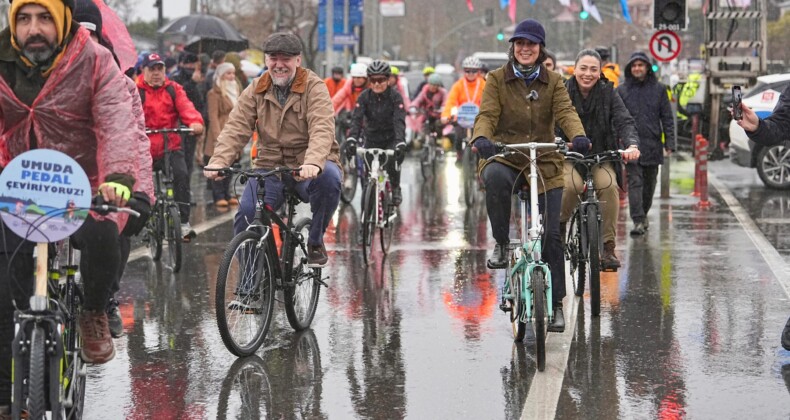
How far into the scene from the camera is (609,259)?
978 centimetres

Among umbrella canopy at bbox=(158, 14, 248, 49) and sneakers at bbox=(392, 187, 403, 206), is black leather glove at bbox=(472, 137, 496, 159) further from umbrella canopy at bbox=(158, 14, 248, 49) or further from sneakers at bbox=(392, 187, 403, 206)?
umbrella canopy at bbox=(158, 14, 248, 49)

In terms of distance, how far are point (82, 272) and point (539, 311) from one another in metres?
2.59

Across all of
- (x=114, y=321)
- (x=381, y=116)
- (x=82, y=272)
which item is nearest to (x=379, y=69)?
(x=381, y=116)

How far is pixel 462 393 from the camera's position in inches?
267

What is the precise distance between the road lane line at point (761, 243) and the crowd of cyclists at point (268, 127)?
3.69 ft

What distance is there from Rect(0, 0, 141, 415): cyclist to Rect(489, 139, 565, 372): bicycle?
2522 mm

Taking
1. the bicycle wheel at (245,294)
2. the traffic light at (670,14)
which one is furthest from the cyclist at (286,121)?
the traffic light at (670,14)

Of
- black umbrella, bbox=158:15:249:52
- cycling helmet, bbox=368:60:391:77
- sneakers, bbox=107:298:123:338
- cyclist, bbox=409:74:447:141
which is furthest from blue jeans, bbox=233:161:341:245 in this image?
black umbrella, bbox=158:15:249:52

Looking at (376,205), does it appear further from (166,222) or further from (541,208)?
(541,208)

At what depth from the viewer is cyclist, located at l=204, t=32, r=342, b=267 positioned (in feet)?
27.0

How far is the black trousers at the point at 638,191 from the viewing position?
13.4m

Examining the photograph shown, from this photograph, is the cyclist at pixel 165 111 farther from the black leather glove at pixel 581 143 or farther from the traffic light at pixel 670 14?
the traffic light at pixel 670 14

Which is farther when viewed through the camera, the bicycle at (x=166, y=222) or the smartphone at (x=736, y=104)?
the bicycle at (x=166, y=222)

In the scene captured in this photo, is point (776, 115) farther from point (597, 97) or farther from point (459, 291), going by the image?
point (459, 291)
